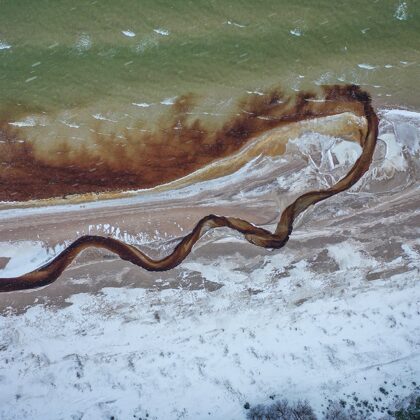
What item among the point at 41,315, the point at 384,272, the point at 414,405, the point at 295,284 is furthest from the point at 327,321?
the point at 41,315

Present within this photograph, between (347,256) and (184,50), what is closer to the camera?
(184,50)

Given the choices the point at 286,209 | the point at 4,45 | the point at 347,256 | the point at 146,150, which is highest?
the point at 4,45

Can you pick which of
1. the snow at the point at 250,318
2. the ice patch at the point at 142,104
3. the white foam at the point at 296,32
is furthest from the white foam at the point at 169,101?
the white foam at the point at 296,32

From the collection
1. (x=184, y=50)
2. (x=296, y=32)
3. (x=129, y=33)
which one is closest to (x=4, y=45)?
(x=129, y=33)

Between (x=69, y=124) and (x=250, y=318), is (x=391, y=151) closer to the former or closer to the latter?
(x=250, y=318)

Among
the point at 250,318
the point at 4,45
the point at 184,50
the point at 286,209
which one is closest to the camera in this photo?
the point at 4,45

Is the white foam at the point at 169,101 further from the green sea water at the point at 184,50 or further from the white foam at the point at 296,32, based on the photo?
the white foam at the point at 296,32
